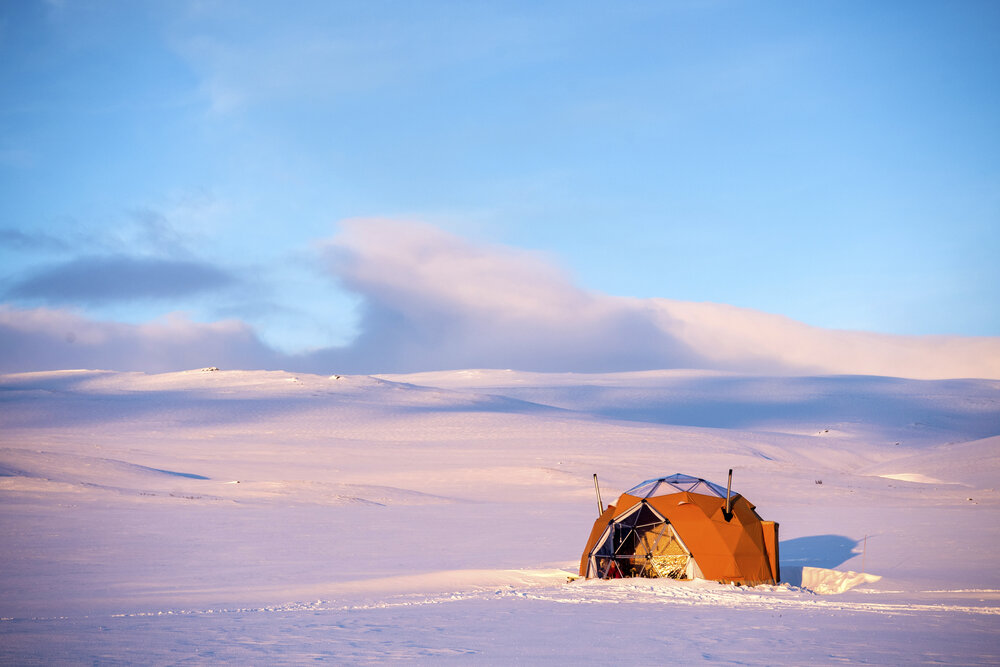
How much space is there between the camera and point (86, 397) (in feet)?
230

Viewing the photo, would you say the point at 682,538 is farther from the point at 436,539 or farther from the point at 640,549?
the point at 436,539

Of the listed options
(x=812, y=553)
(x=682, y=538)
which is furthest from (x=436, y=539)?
(x=812, y=553)

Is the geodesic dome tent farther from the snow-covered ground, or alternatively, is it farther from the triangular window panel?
the snow-covered ground

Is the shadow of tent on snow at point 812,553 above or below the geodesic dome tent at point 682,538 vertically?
below

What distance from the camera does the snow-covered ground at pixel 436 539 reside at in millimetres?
11164

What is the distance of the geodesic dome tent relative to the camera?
1625cm

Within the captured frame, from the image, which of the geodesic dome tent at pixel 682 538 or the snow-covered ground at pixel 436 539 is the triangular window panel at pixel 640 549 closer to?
the geodesic dome tent at pixel 682 538

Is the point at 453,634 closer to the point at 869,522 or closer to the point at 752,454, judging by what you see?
the point at 869,522

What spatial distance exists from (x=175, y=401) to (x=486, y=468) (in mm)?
37373

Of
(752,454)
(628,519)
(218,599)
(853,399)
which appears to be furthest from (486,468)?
(853,399)

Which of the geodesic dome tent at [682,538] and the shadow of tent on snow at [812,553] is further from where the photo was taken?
the shadow of tent on snow at [812,553]

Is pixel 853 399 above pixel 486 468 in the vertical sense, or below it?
above

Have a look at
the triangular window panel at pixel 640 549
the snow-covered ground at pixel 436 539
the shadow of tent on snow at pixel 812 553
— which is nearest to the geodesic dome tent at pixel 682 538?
the triangular window panel at pixel 640 549

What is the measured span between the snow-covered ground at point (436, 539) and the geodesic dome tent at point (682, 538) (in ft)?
2.09
